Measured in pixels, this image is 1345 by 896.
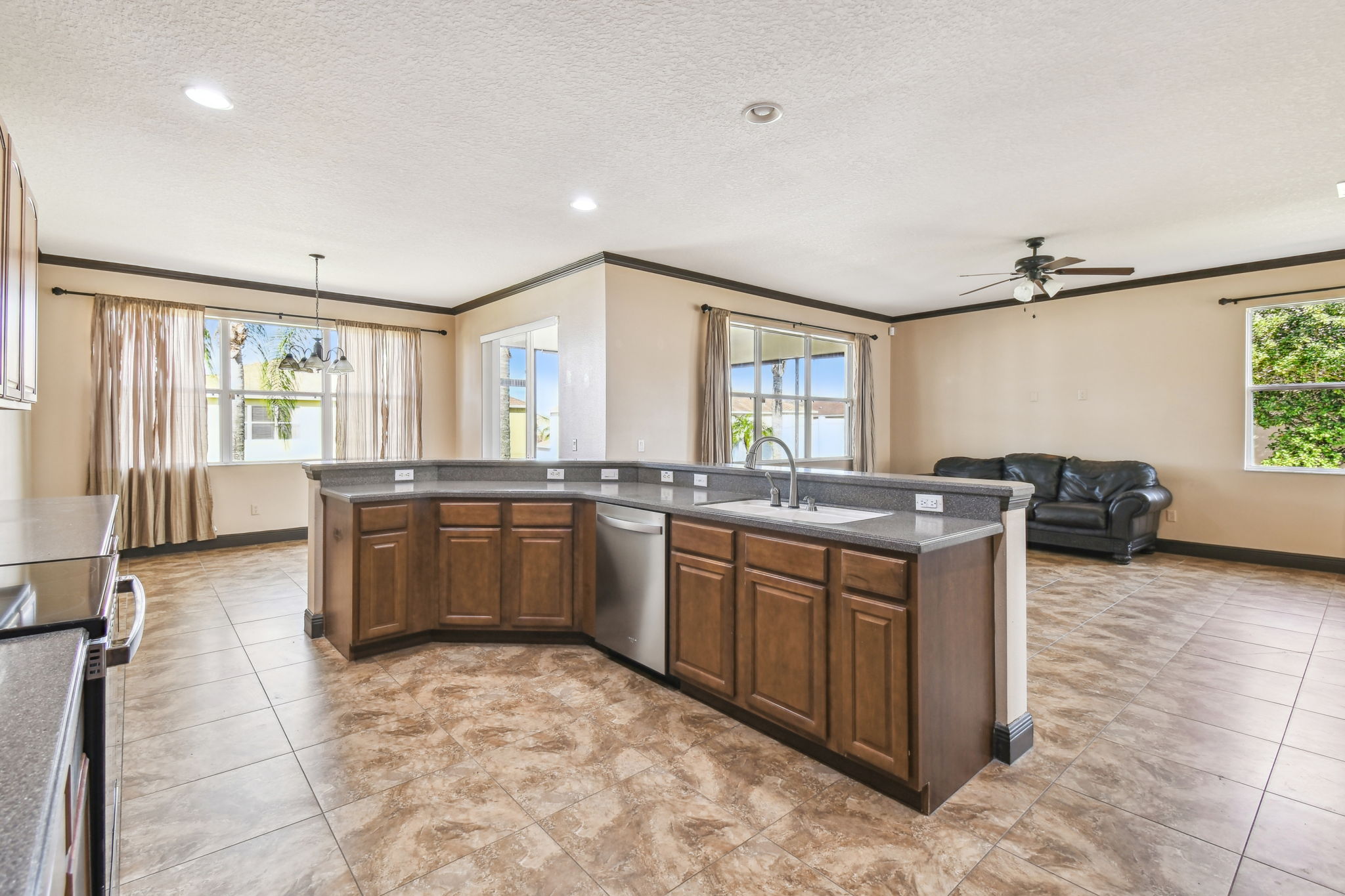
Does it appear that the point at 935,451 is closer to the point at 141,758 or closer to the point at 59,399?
the point at 141,758

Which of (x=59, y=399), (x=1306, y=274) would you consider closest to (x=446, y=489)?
(x=59, y=399)

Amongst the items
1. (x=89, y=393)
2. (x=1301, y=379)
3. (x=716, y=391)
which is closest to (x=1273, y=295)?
(x=1301, y=379)

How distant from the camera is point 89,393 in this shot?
211 inches

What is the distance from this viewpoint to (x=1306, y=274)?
524cm

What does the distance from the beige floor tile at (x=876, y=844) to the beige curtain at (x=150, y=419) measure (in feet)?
20.2

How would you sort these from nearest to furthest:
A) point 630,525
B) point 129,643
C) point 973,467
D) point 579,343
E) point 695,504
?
point 129,643, point 695,504, point 630,525, point 579,343, point 973,467

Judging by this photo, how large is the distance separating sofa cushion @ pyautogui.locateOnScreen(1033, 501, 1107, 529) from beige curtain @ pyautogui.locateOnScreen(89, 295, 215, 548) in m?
7.84

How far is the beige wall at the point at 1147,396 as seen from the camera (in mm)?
5402

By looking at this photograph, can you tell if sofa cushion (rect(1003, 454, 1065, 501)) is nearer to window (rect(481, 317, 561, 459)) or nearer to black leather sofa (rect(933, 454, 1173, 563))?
black leather sofa (rect(933, 454, 1173, 563))

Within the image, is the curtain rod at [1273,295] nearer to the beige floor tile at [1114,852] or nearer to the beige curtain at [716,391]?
the beige curtain at [716,391]

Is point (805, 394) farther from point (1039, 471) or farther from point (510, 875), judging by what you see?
point (510, 875)

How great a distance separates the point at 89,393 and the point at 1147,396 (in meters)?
9.63

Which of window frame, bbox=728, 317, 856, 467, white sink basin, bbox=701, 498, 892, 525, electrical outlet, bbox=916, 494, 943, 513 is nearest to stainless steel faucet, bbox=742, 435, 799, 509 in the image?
white sink basin, bbox=701, 498, 892, 525

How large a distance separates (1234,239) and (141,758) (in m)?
7.20
